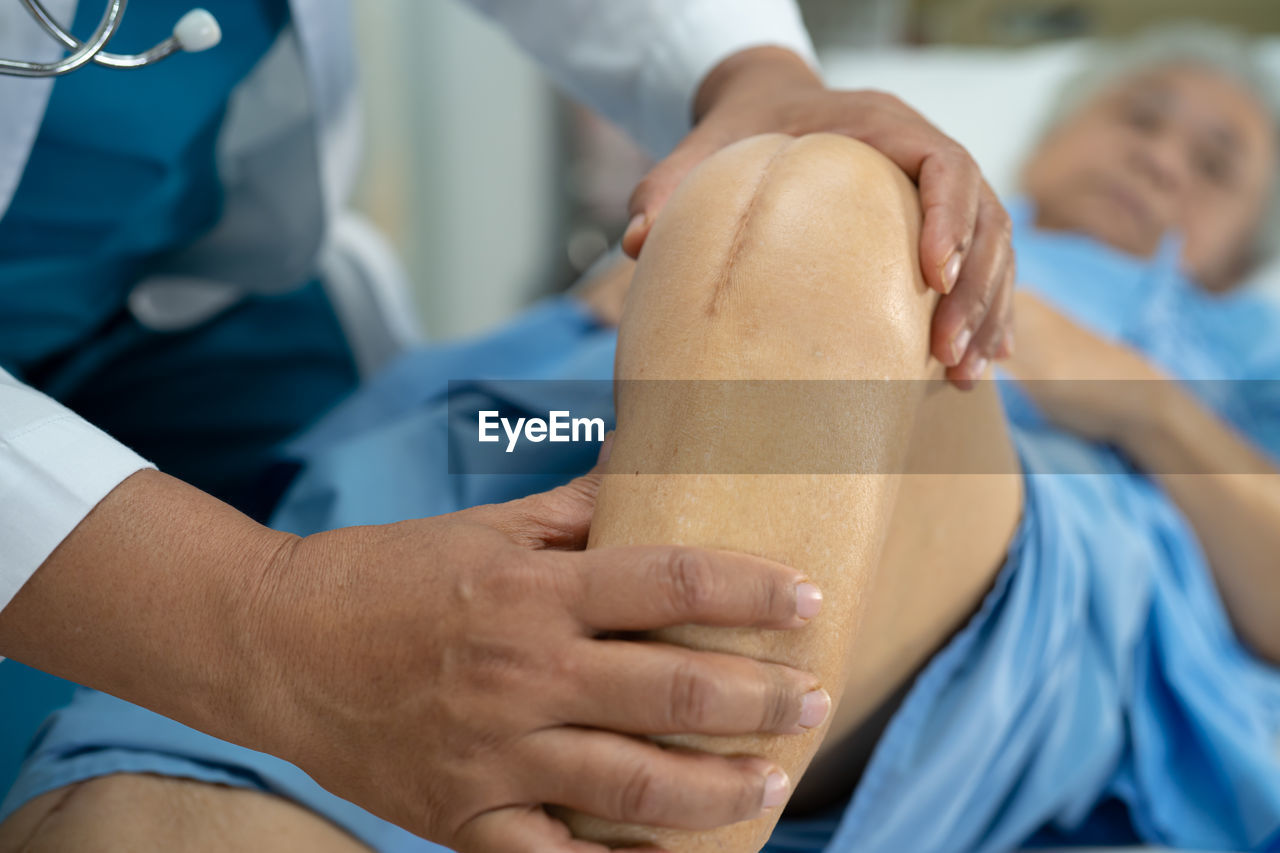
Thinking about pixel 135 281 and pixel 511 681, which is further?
pixel 135 281

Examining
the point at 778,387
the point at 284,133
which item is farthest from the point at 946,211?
the point at 284,133

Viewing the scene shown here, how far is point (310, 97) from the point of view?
793 millimetres

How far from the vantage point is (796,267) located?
0.38 metres

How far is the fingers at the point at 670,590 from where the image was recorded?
300 mm

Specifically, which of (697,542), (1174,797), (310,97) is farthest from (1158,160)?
(697,542)

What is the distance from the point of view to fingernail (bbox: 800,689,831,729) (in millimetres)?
330

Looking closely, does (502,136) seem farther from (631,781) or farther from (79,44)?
(631,781)

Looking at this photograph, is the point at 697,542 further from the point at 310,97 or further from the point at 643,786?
the point at 310,97

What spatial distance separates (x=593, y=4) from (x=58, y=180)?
41cm

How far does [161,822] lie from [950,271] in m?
0.42

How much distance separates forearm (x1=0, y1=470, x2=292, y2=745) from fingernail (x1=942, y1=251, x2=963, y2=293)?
0.95ft

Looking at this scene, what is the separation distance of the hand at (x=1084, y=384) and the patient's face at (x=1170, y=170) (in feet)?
1.92

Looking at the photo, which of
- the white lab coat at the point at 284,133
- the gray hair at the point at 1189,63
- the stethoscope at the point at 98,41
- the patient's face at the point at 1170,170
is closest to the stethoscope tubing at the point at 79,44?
the stethoscope at the point at 98,41

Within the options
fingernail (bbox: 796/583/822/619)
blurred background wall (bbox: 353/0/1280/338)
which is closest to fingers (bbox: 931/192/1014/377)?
fingernail (bbox: 796/583/822/619)
